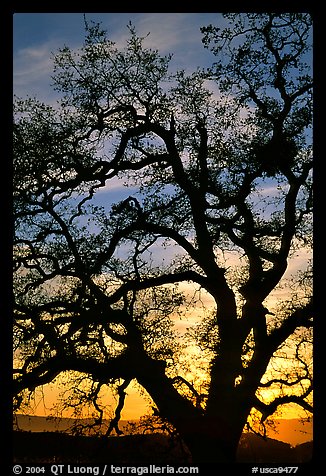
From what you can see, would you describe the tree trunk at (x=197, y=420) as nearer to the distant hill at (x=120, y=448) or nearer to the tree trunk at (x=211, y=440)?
the tree trunk at (x=211, y=440)

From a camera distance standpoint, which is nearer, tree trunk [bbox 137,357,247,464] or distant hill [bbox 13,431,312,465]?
tree trunk [bbox 137,357,247,464]

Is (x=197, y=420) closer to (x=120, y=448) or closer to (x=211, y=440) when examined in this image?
(x=211, y=440)

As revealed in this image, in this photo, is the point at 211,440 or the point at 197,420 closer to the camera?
the point at 211,440

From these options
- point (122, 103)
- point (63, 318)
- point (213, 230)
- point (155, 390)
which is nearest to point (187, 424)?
point (155, 390)

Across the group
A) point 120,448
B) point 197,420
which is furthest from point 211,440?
point 120,448

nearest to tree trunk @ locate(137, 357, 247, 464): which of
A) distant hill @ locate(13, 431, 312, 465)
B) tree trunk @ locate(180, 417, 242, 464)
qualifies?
tree trunk @ locate(180, 417, 242, 464)

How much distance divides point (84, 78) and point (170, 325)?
3.67 m

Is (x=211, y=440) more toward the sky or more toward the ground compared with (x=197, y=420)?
more toward the ground

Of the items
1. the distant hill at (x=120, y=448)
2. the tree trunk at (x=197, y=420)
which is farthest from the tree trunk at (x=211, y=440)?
the distant hill at (x=120, y=448)

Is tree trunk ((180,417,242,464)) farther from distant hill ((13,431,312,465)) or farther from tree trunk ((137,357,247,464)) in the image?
distant hill ((13,431,312,465))

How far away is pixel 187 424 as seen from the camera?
691 cm

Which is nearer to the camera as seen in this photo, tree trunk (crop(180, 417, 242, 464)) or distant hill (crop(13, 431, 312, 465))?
tree trunk (crop(180, 417, 242, 464))

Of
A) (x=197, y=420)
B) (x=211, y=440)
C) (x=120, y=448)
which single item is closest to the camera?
(x=211, y=440)

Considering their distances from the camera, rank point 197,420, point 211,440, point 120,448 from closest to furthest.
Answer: point 211,440 < point 197,420 < point 120,448
